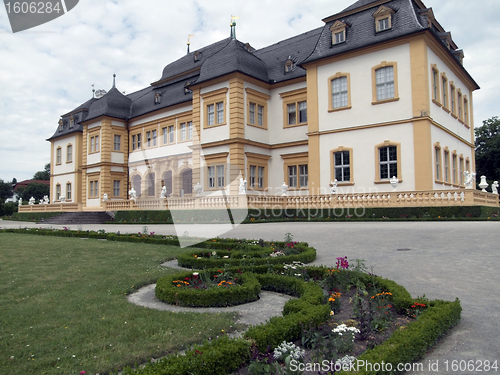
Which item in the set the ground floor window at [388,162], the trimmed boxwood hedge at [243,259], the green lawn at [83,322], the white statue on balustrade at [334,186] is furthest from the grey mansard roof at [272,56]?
the green lawn at [83,322]

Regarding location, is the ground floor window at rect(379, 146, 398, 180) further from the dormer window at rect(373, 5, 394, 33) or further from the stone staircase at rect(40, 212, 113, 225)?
the stone staircase at rect(40, 212, 113, 225)

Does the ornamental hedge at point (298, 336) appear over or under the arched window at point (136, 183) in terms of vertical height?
Answer: under

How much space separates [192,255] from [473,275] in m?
5.86

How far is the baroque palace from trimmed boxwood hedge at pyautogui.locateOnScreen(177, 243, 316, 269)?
1325cm

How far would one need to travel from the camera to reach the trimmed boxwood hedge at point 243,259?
8047 mm

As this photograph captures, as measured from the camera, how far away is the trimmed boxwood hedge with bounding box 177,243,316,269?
8.05m

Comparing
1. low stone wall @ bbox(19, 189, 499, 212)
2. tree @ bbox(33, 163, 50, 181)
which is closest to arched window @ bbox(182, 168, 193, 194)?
low stone wall @ bbox(19, 189, 499, 212)

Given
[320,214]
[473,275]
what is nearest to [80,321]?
[473,275]

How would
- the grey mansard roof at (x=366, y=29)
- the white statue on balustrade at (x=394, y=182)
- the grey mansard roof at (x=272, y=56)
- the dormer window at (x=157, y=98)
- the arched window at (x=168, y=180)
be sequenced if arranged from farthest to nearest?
the dormer window at (x=157, y=98) → the arched window at (x=168, y=180) → the grey mansard roof at (x=272, y=56) → the grey mansard roof at (x=366, y=29) → the white statue on balustrade at (x=394, y=182)

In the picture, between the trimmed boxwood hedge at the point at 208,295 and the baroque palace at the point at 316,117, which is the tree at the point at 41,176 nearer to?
the baroque palace at the point at 316,117

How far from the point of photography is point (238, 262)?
804 centimetres

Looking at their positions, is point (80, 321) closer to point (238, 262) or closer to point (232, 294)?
point (232, 294)

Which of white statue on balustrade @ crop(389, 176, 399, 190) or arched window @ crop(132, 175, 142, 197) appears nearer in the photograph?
white statue on balustrade @ crop(389, 176, 399, 190)

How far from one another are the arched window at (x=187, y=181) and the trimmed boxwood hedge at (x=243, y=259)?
23655 millimetres
